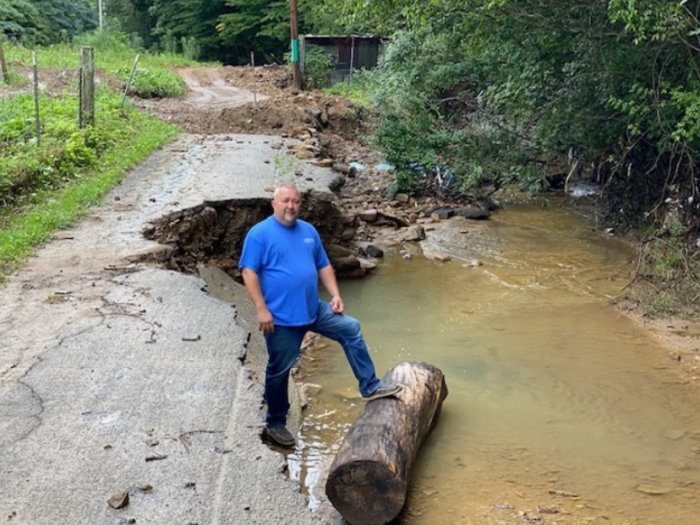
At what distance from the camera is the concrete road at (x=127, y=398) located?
13.3 feet

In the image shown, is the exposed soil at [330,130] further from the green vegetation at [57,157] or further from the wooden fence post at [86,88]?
the wooden fence post at [86,88]

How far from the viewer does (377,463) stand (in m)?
4.68

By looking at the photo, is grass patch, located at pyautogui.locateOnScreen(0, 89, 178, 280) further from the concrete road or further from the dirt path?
the dirt path

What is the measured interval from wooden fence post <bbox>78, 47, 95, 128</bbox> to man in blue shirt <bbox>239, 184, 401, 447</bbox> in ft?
34.7

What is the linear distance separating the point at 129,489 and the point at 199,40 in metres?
43.0

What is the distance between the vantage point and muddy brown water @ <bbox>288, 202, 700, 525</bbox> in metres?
5.30

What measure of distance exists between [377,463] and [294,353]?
1.11m

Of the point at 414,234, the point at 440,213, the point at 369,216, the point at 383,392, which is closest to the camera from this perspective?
the point at 383,392

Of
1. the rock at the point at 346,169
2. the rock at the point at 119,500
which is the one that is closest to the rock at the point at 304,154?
the rock at the point at 346,169

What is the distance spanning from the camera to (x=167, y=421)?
489cm

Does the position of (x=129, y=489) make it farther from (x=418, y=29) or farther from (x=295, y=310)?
(x=418, y=29)

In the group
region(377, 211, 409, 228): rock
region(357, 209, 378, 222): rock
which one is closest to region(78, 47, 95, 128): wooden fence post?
region(357, 209, 378, 222): rock

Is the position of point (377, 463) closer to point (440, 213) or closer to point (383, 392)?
point (383, 392)

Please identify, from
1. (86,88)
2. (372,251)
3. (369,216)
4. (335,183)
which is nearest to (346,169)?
(369,216)
